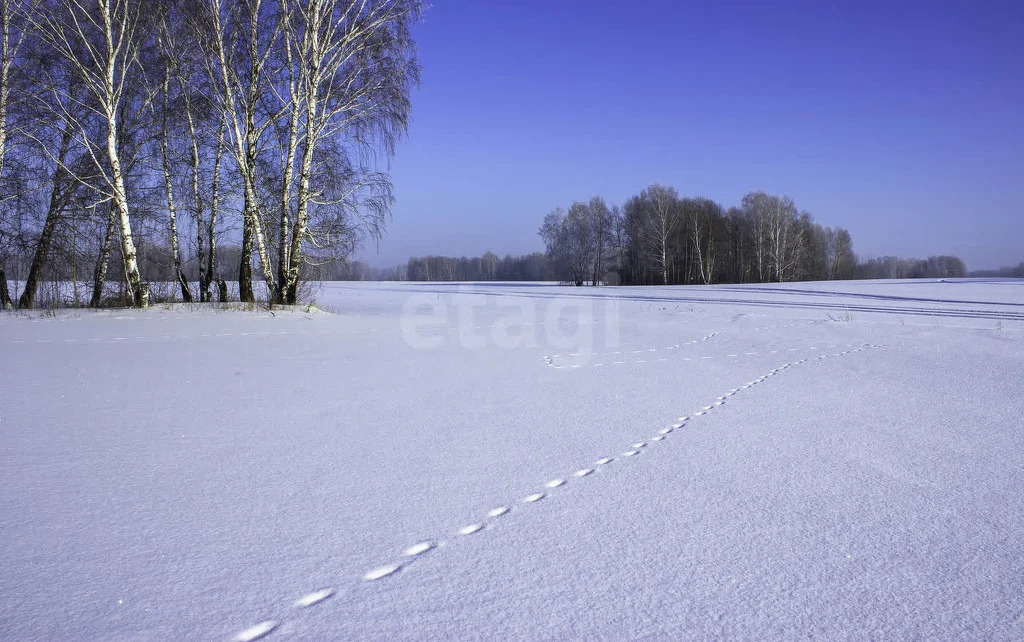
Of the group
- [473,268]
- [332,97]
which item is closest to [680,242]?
[332,97]

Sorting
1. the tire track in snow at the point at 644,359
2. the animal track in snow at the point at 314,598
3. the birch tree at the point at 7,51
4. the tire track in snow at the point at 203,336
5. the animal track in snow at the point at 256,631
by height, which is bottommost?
the animal track in snow at the point at 256,631

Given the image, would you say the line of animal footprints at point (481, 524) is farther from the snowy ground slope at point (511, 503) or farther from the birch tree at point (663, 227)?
the birch tree at point (663, 227)

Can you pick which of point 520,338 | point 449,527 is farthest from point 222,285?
point 449,527

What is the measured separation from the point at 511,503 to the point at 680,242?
145 feet

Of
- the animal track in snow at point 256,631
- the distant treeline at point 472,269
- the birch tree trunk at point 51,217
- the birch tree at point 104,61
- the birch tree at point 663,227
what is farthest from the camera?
the distant treeline at point 472,269

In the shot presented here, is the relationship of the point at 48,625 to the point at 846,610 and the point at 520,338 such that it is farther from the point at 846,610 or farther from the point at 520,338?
the point at 520,338

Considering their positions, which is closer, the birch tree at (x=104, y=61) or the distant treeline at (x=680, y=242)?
the birch tree at (x=104, y=61)

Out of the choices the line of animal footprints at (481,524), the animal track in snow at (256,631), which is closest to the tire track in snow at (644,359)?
the line of animal footprints at (481,524)

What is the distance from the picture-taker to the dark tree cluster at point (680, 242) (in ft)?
144

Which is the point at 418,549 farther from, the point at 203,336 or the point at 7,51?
the point at 7,51

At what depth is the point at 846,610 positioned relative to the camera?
1.81 meters

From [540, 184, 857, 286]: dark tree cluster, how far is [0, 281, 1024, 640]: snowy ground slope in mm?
38402

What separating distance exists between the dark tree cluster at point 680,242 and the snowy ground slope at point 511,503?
38.4 metres

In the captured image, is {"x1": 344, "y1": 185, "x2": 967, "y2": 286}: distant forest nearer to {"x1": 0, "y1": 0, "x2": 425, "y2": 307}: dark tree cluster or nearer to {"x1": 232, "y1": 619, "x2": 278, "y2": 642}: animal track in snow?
{"x1": 0, "y1": 0, "x2": 425, "y2": 307}: dark tree cluster
